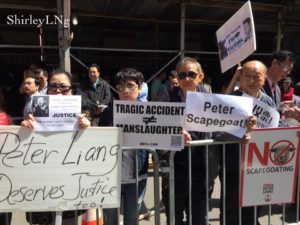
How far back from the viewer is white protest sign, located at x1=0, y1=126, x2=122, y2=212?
252 centimetres

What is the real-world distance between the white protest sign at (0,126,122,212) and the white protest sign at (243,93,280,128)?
1086mm

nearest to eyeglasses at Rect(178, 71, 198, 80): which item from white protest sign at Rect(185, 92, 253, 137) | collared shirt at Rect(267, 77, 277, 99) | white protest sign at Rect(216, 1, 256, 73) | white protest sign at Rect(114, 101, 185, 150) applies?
white protest sign at Rect(185, 92, 253, 137)

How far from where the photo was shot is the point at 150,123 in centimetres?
265

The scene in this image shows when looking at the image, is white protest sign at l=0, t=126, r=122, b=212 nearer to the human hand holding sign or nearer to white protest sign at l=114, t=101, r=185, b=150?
white protest sign at l=114, t=101, r=185, b=150

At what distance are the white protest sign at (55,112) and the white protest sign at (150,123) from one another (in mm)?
290

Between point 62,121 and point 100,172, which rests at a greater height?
point 62,121

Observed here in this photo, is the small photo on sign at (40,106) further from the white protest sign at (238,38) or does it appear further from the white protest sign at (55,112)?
the white protest sign at (238,38)

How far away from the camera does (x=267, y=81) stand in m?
3.59

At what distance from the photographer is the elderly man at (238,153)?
10.0ft

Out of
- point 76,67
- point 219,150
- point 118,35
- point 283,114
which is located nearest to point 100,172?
point 219,150

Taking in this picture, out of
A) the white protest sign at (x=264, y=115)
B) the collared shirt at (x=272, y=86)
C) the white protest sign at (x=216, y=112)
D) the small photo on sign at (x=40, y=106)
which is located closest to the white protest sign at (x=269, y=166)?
the white protest sign at (x=264, y=115)

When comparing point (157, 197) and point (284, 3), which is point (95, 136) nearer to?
point (157, 197)

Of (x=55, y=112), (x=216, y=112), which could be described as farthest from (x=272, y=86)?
(x=55, y=112)

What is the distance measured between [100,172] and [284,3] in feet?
22.2
